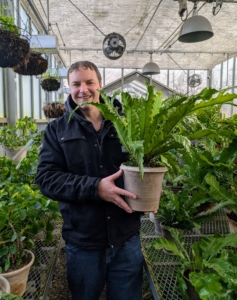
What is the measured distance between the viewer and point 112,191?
0.94 meters

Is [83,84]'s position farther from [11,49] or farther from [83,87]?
[11,49]

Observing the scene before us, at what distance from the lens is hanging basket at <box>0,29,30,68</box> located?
5.99 feet

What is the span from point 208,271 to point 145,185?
1.46 feet

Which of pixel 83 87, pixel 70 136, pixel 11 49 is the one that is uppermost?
pixel 11 49

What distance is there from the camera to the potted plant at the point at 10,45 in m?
1.83

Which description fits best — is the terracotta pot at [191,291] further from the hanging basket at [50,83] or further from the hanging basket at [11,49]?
the hanging basket at [50,83]

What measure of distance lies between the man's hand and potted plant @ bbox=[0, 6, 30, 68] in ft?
4.61

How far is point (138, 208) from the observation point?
0.88m

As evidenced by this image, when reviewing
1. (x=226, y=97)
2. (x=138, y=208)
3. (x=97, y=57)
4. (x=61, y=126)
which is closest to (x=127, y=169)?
(x=138, y=208)

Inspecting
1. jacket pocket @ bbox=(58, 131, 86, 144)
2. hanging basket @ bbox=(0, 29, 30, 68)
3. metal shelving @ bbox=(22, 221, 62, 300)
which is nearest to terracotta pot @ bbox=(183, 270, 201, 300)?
metal shelving @ bbox=(22, 221, 62, 300)

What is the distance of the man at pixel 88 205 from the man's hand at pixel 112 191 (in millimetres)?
124

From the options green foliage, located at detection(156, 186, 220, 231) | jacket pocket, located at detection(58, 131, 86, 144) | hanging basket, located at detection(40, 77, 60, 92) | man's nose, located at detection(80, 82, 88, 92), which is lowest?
green foliage, located at detection(156, 186, 220, 231)

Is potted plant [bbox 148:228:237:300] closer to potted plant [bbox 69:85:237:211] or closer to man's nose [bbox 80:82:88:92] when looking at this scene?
potted plant [bbox 69:85:237:211]

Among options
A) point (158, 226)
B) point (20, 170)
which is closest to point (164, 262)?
point (158, 226)
